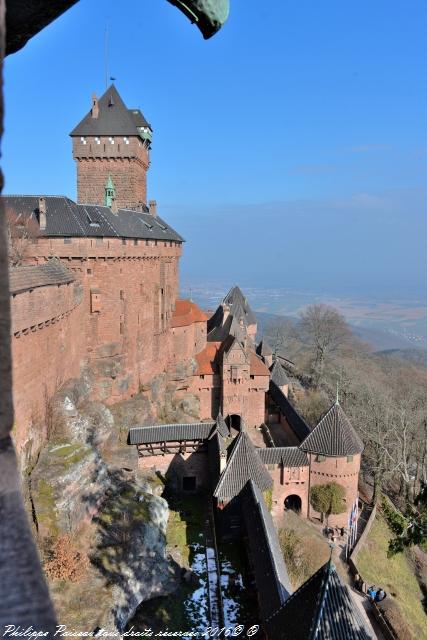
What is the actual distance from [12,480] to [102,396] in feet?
81.8

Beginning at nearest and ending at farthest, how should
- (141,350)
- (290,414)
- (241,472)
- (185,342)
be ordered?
(241,472)
(141,350)
(290,414)
(185,342)

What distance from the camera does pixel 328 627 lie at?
1169 cm

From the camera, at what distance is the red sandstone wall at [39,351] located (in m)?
14.9

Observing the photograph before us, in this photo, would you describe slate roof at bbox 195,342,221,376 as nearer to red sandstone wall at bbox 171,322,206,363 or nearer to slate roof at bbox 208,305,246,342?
red sandstone wall at bbox 171,322,206,363

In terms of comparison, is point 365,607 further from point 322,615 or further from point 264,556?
point 322,615

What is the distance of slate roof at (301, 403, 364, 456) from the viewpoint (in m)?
25.9

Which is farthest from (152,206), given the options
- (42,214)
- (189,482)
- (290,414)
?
(189,482)

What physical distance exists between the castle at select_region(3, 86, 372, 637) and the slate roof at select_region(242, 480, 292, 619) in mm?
84

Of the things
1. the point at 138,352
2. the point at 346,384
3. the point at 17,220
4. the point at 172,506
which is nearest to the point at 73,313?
the point at 17,220

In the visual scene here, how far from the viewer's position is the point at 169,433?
28984mm

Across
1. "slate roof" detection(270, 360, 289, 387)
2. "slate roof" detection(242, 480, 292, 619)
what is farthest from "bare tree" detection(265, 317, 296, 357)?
"slate roof" detection(242, 480, 292, 619)

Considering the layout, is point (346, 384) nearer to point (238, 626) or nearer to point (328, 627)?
point (238, 626)

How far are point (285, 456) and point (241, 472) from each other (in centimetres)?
377

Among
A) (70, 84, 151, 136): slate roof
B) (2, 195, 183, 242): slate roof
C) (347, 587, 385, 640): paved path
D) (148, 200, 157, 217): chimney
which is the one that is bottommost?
(347, 587, 385, 640): paved path
